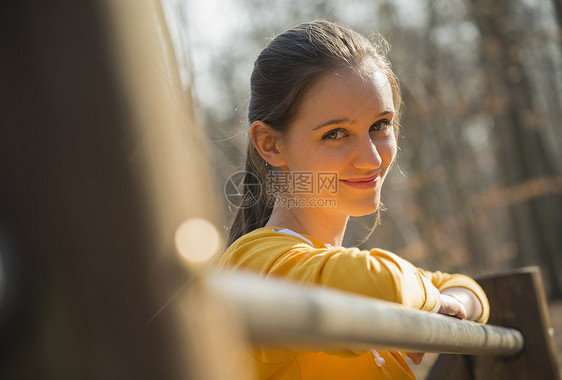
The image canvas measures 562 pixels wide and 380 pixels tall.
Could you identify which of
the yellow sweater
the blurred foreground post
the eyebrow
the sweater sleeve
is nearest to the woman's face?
the eyebrow

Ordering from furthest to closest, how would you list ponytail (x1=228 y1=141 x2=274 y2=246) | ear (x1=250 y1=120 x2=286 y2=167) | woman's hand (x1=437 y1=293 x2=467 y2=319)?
1. ponytail (x1=228 y1=141 x2=274 y2=246)
2. ear (x1=250 y1=120 x2=286 y2=167)
3. woman's hand (x1=437 y1=293 x2=467 y2=319)

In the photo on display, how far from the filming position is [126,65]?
375 mm

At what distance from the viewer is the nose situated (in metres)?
1.46

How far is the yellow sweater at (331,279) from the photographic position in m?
0.97

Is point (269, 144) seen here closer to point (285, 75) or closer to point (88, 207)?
point (285, 75)

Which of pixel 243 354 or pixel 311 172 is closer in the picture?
pixel 243 354

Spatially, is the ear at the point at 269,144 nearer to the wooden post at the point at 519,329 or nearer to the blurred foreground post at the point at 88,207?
the wooden post at the point at 519,329

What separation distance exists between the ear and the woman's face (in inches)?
2.4

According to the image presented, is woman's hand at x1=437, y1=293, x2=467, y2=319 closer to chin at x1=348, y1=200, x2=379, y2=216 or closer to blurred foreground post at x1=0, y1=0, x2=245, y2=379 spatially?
chin at x1=348, y1=200, x2=379, y2=216

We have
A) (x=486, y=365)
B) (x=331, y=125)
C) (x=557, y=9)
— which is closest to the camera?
(x=331, y=125)

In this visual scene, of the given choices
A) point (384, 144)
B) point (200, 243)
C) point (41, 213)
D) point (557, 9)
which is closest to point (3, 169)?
point (41, 213)

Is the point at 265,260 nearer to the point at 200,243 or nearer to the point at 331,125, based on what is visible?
the point at 331,125

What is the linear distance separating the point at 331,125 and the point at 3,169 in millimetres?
1174

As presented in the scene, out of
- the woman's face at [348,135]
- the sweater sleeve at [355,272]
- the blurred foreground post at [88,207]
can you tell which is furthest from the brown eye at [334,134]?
the blurred foreground post at [88,207]
